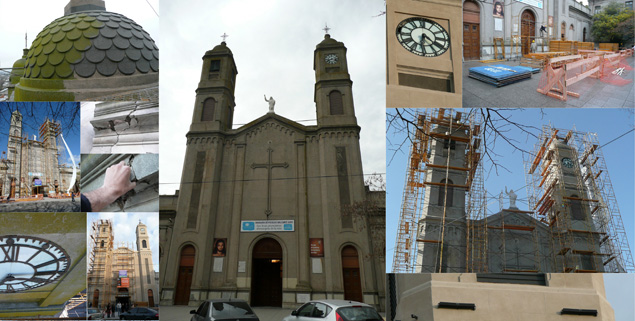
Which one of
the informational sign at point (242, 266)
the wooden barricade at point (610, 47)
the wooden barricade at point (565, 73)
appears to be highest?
the wooden barricade at point (610, 47)

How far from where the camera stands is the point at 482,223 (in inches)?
703

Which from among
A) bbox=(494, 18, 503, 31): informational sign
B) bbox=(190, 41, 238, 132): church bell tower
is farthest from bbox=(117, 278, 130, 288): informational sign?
bbox=(494, 18, 503, 31): informational sign

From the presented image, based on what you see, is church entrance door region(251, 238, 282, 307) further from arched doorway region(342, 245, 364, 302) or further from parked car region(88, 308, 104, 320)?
parked car region(88, 308, 104, 320)

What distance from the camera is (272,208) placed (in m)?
17.6

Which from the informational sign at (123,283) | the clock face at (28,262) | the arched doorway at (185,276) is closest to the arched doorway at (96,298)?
the informational sign at (123,283)

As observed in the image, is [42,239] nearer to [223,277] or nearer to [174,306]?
[174,306]

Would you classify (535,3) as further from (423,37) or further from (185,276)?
(185,276)

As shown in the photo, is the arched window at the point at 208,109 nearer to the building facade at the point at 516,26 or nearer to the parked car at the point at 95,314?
the parked car at the point at 95,314

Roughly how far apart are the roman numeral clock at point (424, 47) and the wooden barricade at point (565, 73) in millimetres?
3001

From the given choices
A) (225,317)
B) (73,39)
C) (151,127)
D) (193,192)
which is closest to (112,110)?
(151,127)

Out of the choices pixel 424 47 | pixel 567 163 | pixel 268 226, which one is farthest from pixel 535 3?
pixel 268 226

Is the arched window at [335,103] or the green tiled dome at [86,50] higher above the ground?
the green tiled dome at [86,50]

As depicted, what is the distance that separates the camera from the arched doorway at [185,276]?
17.2 m

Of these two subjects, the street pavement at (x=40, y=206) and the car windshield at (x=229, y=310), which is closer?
the car windshield at (x=229, y=310)
